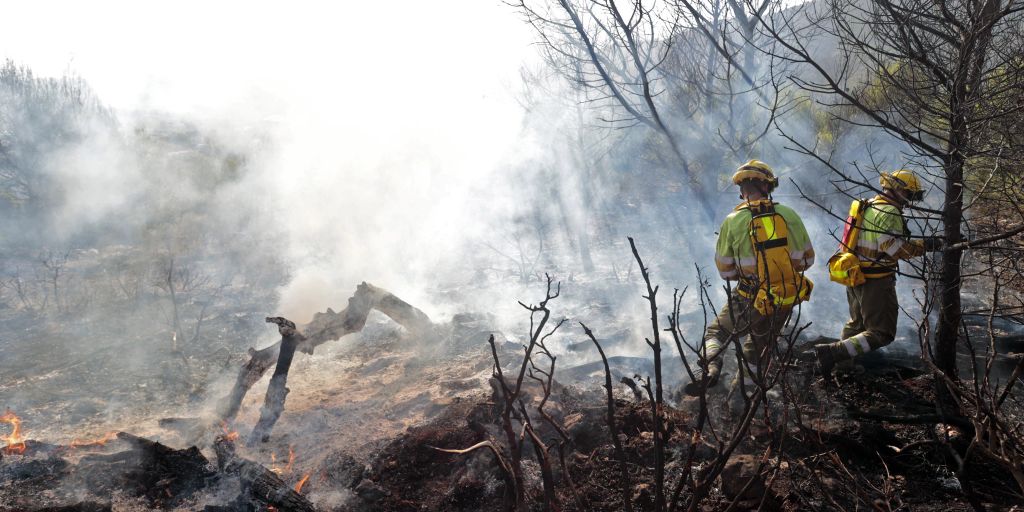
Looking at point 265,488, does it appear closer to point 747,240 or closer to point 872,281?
point 747,240

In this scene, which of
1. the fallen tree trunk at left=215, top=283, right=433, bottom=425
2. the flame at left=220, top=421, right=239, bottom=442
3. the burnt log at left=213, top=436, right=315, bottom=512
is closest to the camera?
the burnt log at left=213, top=436, right=315, bottom=512

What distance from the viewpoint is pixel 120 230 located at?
12.3 metres

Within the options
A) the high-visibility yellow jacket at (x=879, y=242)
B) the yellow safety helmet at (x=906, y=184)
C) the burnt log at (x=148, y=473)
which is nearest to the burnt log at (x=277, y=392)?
the burnt log at (x=148, y=473)

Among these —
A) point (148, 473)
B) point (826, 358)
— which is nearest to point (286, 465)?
point (148, 473)

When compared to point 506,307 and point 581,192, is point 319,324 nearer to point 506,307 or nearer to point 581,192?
point 506,307

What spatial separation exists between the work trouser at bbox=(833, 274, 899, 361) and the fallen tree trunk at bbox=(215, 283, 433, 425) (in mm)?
4401

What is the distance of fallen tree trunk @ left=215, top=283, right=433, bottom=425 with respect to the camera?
4914 millimetres

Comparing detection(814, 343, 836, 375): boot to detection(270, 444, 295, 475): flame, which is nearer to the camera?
detection(270, 444, 295, 475): flame

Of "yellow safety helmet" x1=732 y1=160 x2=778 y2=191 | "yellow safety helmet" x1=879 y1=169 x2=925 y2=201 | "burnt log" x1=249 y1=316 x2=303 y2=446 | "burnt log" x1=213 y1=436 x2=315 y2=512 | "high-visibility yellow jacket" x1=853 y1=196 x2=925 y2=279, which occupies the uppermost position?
"yellow safety helmet" x1=732 y1=160 x2=778 y2=191

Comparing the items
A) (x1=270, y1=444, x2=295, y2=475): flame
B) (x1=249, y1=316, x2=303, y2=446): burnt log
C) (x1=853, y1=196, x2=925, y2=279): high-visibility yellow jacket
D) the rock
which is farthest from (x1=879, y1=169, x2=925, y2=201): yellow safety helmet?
(x1=249, y1=316, x2=303, y2=446): burnt log

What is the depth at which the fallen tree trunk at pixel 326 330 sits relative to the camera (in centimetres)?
491

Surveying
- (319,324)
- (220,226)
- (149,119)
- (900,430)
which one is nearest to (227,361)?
(319,324)

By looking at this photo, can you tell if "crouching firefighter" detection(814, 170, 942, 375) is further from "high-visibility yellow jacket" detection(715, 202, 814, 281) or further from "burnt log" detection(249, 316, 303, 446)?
"burnt log" detection(249, 316, 303, 446)

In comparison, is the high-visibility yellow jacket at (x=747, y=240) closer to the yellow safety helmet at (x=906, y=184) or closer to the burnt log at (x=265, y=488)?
the yellow safety helmet at (x=906, y=184)
